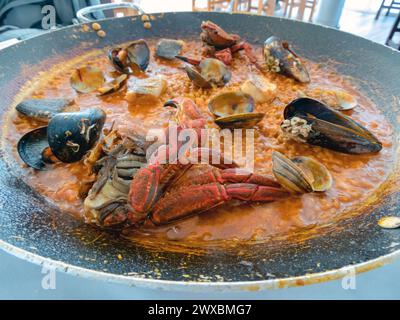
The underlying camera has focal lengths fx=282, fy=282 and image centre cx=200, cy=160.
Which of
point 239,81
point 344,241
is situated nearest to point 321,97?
point 239,81

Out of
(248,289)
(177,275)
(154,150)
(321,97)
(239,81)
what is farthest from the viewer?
(239,81)

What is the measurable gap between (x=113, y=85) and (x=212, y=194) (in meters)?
1.43

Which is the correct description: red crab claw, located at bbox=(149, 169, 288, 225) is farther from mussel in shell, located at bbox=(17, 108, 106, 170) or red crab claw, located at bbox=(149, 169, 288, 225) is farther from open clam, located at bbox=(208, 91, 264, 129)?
open clam, located at bbox=(208, 91, 264, 129)

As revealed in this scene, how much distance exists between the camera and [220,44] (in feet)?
8.88

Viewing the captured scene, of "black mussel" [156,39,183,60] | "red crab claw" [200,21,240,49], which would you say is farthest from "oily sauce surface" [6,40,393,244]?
"red crab claw" [200,21,240,49]

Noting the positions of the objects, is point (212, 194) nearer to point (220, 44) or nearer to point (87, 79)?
point (87, 79)

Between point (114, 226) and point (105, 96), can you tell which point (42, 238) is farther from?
point (105, 96)

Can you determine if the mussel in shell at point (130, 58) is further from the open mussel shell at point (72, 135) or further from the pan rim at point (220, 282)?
the pan rim at point (220, 282)

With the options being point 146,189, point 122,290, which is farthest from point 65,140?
point 122,290

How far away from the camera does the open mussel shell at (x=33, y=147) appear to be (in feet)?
4.99

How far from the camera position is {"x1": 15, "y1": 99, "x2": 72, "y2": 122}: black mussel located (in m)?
1.86

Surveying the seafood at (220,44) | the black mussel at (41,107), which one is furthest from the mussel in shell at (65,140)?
the seafood at (220,44)

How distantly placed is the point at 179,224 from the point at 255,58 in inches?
77.3
